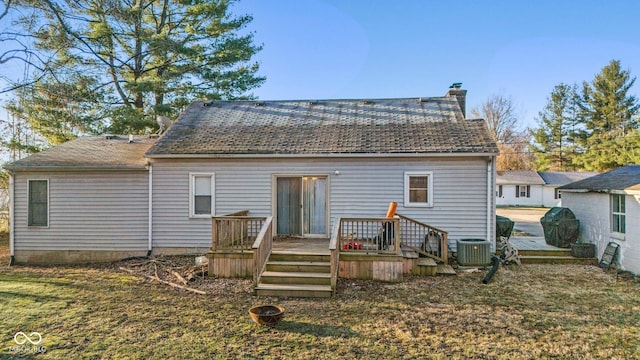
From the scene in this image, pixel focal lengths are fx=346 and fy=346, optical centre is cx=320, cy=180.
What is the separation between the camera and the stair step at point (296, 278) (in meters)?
7.06

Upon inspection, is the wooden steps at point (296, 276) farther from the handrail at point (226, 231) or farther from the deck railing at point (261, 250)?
the handrail at point (226, 231)

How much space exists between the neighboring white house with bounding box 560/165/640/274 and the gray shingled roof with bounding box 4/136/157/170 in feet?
42.0

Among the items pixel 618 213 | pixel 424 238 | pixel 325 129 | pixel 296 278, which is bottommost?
pixel 296 278

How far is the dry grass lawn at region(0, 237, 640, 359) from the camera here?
15.0 ft

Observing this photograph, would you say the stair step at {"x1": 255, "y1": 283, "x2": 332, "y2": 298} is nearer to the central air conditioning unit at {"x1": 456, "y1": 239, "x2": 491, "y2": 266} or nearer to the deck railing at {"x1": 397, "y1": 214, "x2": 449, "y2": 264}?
the deck railing at {"x1": 397, "y1": 214, "x2": 449, "y2": 264}

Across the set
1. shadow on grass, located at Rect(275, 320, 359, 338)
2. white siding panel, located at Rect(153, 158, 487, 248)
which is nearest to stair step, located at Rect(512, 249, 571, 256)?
white siding panel, located at Rect(153, 158, 487, 248)

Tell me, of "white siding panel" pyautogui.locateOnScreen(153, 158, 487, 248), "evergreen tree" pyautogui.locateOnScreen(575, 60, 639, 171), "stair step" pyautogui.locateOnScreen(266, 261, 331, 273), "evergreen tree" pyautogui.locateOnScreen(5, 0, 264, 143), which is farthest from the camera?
"evergreen tree" pyautogui.locateOnScreen(575, 60, 639, 171)

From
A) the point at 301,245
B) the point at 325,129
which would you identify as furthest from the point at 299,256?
the point at 325,129

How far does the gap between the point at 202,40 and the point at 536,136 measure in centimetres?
3644

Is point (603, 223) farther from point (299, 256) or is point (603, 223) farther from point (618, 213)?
point (299, 256)

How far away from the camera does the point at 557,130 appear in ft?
124

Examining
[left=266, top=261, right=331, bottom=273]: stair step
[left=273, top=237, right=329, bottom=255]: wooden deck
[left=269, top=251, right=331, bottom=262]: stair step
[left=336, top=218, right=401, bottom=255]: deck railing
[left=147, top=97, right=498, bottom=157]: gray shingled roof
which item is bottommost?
[left=266, top=261, right=331, bottom=273]: stair step

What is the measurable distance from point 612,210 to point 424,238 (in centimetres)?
507

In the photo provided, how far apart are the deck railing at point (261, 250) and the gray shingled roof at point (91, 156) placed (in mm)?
4805
